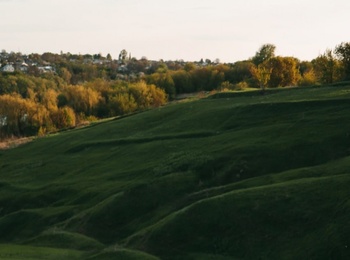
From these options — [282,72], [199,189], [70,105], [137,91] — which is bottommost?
[70,105]

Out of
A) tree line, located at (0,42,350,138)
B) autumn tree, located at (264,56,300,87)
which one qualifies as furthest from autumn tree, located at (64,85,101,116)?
autumn tree, located at (264,56,300,87)

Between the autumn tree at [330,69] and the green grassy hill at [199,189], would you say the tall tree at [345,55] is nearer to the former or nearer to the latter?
the autumn tree at [330,69]

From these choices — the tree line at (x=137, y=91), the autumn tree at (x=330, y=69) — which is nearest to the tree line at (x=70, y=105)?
the tree line at (x=137, y=91)

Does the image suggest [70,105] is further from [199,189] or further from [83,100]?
[199,189]

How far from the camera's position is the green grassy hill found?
30922mm

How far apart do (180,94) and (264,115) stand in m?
103

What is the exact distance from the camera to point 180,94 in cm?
16225

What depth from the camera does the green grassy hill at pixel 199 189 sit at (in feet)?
101

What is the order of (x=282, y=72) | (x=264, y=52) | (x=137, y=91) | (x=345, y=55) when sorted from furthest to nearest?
(x=264, y=52) < (x=137, y=91) < (x=282, y=72) < (x=345, y=55)

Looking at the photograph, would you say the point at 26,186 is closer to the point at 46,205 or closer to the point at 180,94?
the point at 46,205

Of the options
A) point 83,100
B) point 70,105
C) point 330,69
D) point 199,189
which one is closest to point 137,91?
point 83,100

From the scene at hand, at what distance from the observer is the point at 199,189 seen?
42625 millimetres

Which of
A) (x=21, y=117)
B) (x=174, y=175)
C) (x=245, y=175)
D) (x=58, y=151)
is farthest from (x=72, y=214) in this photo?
(x=21, y=117)

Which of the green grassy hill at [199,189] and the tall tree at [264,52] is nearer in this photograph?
the green grassy hill at [199,189]
